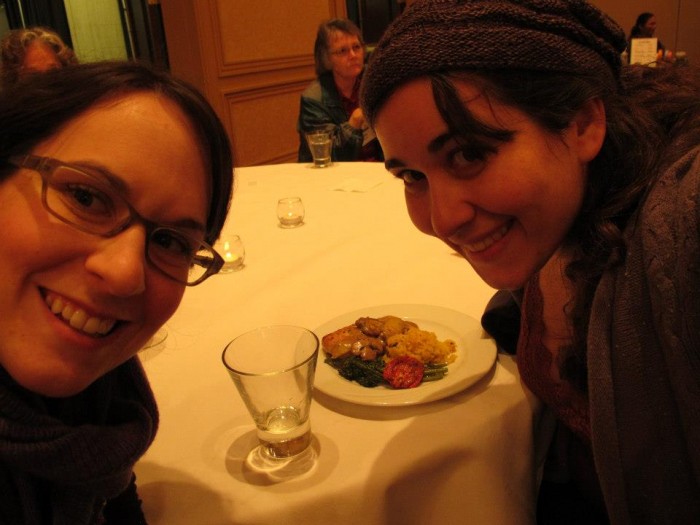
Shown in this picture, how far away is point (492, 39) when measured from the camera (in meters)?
0.77

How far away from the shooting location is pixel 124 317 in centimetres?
66

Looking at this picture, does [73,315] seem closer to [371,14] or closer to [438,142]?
[438,142]

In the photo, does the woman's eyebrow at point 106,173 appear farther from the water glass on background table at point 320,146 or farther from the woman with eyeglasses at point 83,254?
the water glass on background table at point 320,146

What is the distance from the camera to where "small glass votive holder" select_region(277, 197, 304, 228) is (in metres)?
1.88

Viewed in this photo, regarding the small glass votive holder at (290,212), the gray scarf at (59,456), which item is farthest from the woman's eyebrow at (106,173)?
the small glass votive holder at (290,212)

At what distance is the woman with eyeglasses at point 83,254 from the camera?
604 mm

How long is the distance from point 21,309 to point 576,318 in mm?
801

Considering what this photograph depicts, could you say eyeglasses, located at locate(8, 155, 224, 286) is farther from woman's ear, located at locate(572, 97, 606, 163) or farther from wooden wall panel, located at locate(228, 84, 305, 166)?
wooden wall panel, located at locate(228, 84, 305, 166)

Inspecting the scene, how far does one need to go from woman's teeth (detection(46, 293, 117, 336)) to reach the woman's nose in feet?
0.13

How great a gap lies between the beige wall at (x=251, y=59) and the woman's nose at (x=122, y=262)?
4310 millimetres

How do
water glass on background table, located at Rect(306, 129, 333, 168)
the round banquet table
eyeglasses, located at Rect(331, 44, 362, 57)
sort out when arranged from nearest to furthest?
the round banquet table
water glass on background table, located at Rect(306, 129, 333, 168)
eyeglasses, located at Rect(331, 44, 362, 57)

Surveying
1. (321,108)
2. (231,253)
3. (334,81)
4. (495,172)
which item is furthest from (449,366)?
(334,81)

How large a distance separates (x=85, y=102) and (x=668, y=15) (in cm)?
1007

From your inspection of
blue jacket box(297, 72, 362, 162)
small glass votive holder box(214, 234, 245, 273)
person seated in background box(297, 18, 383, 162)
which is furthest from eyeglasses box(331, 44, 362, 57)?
small glass votive holder box(214, 234, 245, 273)
